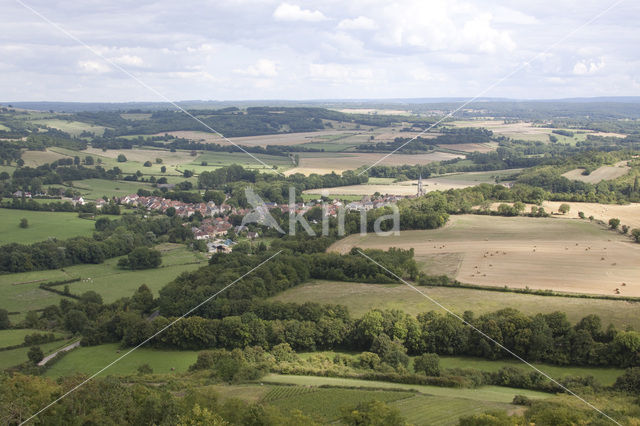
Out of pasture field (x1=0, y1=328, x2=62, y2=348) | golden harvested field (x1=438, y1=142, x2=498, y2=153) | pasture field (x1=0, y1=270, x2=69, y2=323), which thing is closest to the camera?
pasture field (x1=0, y1=328, x2=62, y2=348)

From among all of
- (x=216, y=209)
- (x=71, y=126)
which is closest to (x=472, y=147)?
(x=216, y=209)

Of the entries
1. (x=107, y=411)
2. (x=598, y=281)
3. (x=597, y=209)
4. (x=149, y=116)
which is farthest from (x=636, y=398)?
(x=149, y=116)

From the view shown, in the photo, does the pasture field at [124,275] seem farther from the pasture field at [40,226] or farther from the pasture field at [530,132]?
the pasture field at [530,132]

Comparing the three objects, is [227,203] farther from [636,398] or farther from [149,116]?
[149,116]

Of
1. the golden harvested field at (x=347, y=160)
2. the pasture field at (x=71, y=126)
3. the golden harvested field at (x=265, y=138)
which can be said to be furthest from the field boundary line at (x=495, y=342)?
the pasture field at (x=71, y=126)

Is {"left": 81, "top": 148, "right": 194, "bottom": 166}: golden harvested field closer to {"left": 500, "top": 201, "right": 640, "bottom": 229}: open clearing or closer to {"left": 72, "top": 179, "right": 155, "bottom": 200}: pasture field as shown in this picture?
{"left": 72, "top": 179, "right": 155, "bottom": 200}: pasture field

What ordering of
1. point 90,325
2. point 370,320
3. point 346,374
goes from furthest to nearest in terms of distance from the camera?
point 90,325
point 370,320
point 346,374

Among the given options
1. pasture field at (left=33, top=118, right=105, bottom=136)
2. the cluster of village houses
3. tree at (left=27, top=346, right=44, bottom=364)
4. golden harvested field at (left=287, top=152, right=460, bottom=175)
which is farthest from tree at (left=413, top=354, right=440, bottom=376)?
pasture field at (left=33, top=118, right=105, bottom=136)
